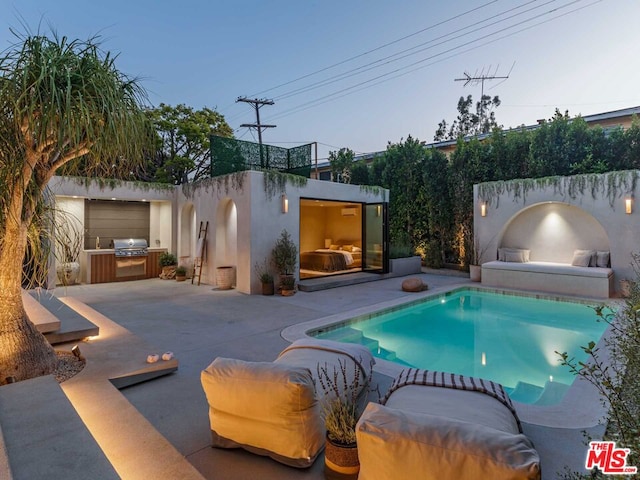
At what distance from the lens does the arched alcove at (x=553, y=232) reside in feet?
31.2

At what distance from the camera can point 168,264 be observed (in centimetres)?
1109

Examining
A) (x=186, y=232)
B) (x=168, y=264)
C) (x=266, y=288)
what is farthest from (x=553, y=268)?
(x=168, y=264)

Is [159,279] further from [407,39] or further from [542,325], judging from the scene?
[407,39]

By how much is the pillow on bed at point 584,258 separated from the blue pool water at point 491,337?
1703 mm

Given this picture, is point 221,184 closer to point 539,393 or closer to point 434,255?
point 434,255

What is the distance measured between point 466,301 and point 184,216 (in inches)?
357

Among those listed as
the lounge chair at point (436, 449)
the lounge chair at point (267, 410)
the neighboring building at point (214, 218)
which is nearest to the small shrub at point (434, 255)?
the neighboring building at point (214, 218)

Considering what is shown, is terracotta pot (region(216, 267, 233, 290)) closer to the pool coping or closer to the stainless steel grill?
the stainless steel grill

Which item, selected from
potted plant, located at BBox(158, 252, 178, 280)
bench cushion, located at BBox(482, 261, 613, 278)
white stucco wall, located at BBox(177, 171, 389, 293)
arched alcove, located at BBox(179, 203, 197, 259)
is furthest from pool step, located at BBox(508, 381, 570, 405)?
arched alcove, located at BBox(179, 203, 197, 259)

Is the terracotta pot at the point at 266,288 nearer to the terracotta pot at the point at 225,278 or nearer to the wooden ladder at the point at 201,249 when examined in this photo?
the terracotta pot at the point at 225,278

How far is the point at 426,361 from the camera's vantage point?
4.96 m

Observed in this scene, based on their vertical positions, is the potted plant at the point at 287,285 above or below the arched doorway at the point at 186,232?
below

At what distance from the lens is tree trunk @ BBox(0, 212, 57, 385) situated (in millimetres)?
3104

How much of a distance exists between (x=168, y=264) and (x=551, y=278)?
11.0 meters
